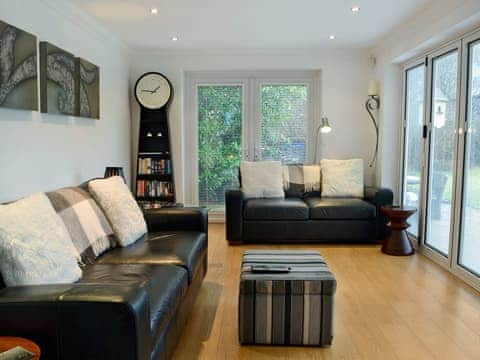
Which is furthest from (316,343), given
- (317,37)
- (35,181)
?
(317,37)

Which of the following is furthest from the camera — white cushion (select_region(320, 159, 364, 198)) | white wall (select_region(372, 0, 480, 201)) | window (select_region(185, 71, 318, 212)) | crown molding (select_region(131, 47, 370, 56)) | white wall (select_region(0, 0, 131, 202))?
window (select_region(185, 71, 318, 212))

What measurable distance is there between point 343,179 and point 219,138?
1.81 meters

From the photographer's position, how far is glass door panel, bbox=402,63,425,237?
454 cm

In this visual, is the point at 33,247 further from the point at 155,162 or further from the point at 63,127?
the point at 155,162

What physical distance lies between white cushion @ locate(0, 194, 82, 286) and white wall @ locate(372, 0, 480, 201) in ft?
10.3

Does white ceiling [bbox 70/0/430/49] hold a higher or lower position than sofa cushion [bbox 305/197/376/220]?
higher

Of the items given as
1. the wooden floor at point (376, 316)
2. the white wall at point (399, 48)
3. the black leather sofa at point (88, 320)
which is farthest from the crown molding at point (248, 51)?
the black leather sofa at point (88, 320)

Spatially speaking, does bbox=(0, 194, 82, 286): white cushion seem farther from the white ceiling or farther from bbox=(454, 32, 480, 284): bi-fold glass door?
bbox=(454, 32, 480, 284): bi-fold glass door

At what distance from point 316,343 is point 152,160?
12.4 ft

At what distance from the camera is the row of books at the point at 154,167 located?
5.64 meters

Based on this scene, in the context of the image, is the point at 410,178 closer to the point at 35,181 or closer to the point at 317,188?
the point at 317,188

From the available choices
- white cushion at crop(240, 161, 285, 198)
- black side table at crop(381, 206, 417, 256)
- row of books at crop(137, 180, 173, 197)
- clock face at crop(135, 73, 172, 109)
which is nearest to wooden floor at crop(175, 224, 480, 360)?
black side table at crop(381, 206, 417, 256)

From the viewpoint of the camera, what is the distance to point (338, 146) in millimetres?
5738

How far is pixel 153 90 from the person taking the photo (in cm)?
561
